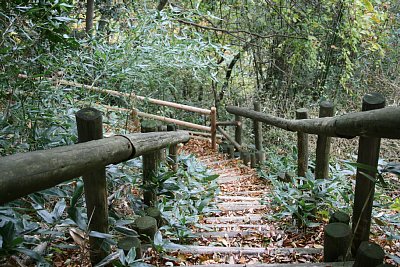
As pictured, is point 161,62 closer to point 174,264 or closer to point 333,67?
point 174,264

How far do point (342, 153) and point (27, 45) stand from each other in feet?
15.7

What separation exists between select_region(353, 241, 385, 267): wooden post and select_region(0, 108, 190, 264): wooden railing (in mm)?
1146

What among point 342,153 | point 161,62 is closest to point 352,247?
point 161,62

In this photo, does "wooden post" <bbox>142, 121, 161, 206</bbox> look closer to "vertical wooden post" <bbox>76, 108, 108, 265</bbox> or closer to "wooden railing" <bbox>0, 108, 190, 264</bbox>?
"wooden railing" <bbox>0, 108, 190, 264</bbox>

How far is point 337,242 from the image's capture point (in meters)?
1.85

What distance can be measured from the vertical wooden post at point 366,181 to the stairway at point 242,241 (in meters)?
0.22

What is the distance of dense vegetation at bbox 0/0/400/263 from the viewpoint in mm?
2170

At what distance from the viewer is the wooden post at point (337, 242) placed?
6.06ft

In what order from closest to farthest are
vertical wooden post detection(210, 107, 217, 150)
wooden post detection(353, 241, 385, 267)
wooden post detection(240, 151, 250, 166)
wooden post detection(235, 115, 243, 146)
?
wooden post detection(353, 241, 385, 267)
wooden post detection(240, 151, 250, 166)
wooden post detection(235, 115, 243, 146)
vertical wooden post detection(210, 107, 217, 150)

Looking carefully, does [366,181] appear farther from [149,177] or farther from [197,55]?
[197,55]

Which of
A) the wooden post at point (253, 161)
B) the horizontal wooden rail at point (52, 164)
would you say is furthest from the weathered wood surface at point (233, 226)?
the wooden post at point (253, 161)

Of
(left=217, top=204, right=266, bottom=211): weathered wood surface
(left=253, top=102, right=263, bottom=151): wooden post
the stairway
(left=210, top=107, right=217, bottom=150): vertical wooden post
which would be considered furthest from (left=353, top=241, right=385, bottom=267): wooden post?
(left=210, top=107, right=217, bottom=150): vertical wooden post

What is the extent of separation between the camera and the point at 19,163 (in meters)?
0.98

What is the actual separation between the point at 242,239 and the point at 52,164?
1.90m
